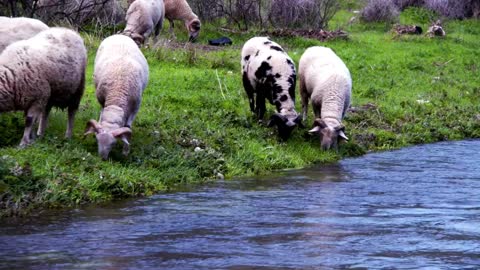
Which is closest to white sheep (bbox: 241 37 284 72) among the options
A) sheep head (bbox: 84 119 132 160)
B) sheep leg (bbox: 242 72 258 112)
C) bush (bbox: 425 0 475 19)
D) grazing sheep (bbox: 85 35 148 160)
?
sheep leg (bbox: 242 72 258 112)

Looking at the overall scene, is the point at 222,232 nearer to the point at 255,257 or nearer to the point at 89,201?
the point at 255,257

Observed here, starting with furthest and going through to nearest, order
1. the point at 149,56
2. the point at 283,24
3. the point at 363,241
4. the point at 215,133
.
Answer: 1. the point at 283,24
2. the point at 149,56
3. the point at 215,133
4. the point at 363,241

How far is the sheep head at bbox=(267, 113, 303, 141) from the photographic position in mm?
15547

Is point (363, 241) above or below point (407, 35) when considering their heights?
above

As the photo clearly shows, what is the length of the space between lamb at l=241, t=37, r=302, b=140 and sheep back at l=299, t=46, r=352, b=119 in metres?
0.44

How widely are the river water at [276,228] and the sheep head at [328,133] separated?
5.17 feet

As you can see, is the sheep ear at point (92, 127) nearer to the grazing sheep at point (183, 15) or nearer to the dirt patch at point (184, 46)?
the dirt patch at point (184, 46)

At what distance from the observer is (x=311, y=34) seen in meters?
28.0

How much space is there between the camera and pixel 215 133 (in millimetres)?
14867

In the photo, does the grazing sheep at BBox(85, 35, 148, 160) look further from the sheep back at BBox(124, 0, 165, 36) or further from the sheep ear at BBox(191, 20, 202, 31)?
the sheep ear at BBox(191, 20, 202, 31)

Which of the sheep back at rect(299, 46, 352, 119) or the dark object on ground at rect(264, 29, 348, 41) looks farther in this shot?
the dark object on ground at rect(264, 29, 348, 41)

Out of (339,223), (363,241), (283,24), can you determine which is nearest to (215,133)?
(339,223)

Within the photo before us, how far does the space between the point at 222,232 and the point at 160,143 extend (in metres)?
4.30

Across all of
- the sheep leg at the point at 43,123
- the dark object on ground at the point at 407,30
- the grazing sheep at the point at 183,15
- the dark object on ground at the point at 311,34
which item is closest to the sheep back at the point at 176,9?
the grazing sheep at the point at 183,15
